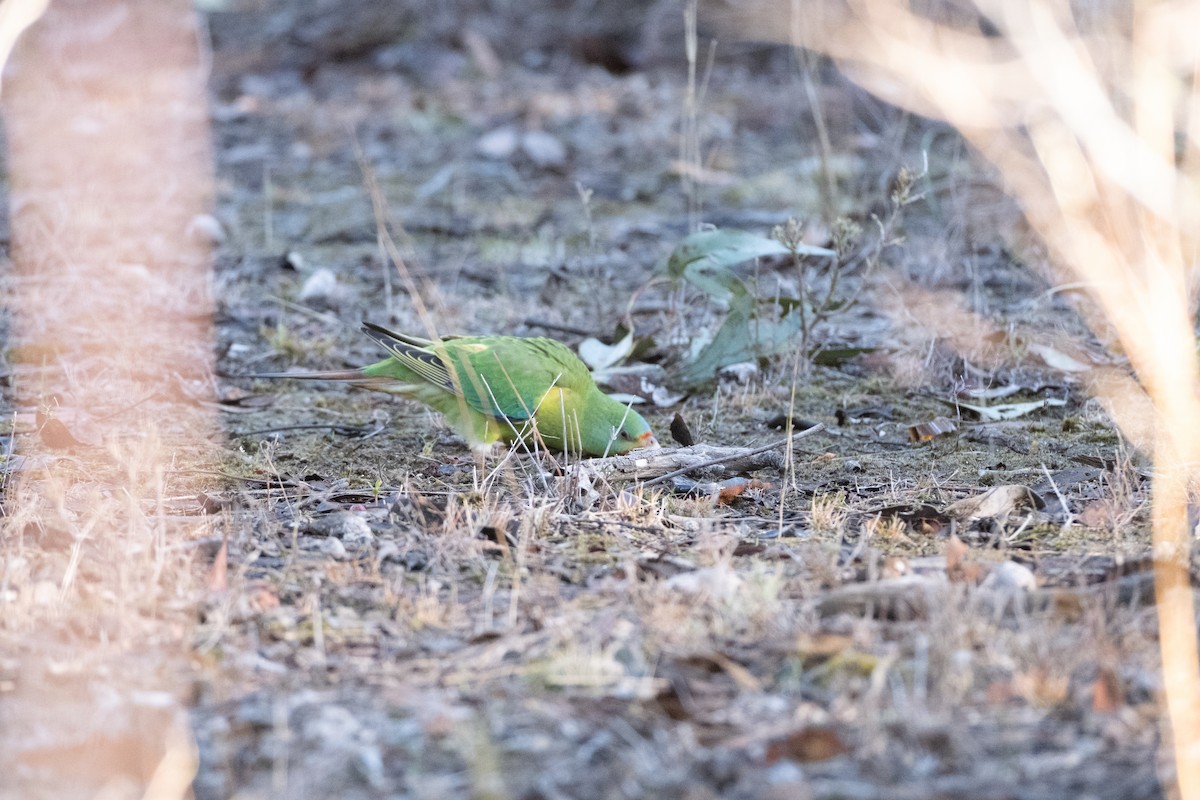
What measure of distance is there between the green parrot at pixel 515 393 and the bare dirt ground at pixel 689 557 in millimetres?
170

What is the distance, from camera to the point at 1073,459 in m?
3.76

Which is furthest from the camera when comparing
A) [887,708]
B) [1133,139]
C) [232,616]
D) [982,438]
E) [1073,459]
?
[982,438]

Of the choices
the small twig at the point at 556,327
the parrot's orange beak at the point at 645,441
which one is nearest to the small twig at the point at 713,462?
the parrot's orange beak at the point at 645,441

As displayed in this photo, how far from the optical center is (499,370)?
4121 mm

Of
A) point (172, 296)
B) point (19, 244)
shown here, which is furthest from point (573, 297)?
point (19, 244)

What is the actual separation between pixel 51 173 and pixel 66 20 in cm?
220

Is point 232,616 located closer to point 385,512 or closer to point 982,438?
point 385,512

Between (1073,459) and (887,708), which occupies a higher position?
(887,708)

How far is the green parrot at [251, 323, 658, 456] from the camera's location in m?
3.97

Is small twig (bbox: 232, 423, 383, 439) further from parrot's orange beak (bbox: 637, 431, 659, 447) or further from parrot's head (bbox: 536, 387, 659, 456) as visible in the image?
parrot's orange beak (bbox: 637, 431, 659, 447)

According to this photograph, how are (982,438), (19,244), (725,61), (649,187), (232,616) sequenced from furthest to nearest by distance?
1. (725,61)
2. (649,187)
3. (19,244)
4. (982,438)
5. (232,616)

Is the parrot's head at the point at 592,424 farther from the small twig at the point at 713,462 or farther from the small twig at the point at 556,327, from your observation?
the small twig at the point at 556,327

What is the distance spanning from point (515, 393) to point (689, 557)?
129 cm

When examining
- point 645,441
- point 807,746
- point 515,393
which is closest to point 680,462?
point 645,441
